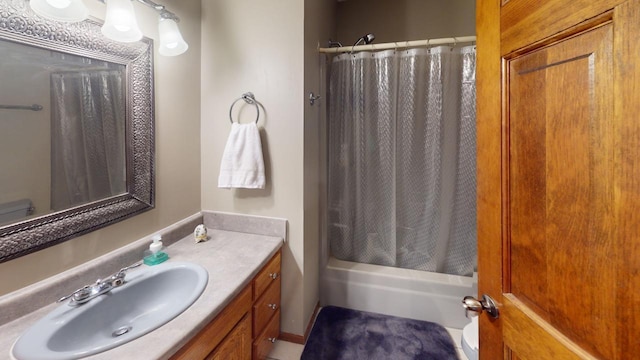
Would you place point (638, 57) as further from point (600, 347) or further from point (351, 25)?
point (351, 25)

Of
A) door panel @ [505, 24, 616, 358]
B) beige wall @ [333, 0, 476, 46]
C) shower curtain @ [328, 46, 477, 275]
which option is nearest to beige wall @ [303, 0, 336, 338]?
A: shower curtain @ [328, 46, 477, 275]

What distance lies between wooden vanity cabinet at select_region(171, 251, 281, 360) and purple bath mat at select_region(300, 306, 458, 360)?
1.03 ft

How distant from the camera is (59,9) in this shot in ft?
2.69

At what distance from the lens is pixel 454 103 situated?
177 cm

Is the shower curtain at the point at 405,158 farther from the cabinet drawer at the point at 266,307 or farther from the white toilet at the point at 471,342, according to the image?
the cabinet drawer at the point at 266,307

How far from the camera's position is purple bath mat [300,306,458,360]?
Result: 5.24 feet

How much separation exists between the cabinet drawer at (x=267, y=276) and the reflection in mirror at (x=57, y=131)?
761mm

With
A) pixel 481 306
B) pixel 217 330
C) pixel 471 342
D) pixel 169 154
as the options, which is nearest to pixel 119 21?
pixel 169 154

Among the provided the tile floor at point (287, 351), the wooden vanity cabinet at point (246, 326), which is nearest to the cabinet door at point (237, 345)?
the wooden vanity cabinet at point (246, 326)

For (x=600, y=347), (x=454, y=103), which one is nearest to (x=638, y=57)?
(x=600, y=347)

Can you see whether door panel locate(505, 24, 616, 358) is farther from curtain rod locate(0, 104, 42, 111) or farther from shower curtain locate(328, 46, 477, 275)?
curtain rod locate(0, 104, 42, 111)

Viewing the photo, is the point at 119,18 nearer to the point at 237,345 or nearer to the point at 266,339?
the point at 237,345

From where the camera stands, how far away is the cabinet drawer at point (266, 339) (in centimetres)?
131

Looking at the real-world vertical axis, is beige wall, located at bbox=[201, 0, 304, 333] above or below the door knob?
above
